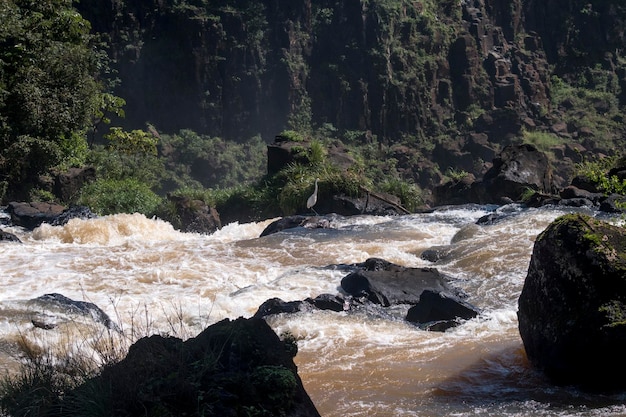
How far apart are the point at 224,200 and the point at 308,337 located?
58.9ft

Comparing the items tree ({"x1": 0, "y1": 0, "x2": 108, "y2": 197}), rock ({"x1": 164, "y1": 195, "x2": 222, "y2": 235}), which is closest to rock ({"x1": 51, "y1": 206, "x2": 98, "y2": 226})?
tree ({"x1": 0, "y1": 0, "x2": 108, "y2": 197})

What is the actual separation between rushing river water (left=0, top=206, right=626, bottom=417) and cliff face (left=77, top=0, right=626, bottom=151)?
3006 centimetres

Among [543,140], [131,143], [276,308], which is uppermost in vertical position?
[131,143]

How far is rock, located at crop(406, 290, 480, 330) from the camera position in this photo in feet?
31.5

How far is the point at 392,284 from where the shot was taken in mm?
11031

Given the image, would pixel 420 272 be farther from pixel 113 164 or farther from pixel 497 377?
pixel 113 164

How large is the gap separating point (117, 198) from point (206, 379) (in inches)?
772

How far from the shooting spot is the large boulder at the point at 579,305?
6.46m

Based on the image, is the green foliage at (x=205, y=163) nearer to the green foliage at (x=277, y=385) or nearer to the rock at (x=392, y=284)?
the rock at (x=392, y=284)

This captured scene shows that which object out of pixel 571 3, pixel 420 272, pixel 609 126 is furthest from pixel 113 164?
pixel 571 3

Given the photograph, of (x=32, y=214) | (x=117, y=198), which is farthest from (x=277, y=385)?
(x=117, y=198)

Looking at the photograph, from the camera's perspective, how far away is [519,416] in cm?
606

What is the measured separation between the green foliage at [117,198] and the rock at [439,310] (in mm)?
14724

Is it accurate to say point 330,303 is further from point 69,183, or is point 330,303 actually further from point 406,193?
point 69,183
